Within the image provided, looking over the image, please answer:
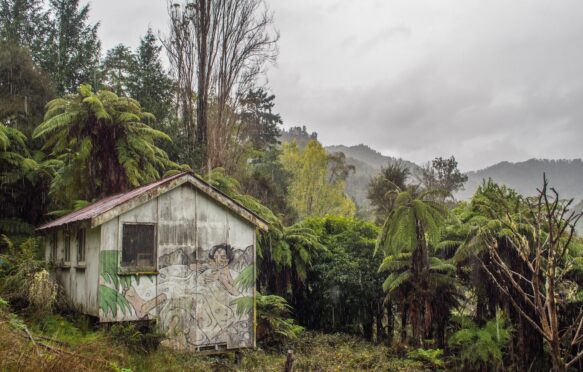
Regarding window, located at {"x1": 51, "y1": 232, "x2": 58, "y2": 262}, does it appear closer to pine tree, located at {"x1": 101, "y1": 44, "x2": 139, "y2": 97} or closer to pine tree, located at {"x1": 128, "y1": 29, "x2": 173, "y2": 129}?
pine tree, located at {"x1": 128, "y1": 29, "x2": 173, "y2": 129}

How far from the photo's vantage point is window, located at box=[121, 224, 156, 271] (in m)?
11.1

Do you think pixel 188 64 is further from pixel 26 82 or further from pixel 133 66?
pixel 26 82

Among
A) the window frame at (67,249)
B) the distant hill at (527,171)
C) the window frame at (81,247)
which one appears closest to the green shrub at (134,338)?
the window frame at (81,247)


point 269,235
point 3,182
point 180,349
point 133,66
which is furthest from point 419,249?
point 133,66

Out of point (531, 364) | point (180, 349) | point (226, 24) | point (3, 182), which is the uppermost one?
point (226, 24)

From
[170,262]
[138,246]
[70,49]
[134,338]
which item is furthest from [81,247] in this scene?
[70,49]

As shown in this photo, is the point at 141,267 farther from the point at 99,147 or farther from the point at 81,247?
the point at 99,147

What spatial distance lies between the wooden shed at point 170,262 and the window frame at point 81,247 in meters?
0.02

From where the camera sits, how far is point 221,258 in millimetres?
12305

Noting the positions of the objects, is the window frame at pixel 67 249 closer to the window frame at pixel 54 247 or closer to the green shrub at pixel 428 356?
the window frame at pixel 54 247

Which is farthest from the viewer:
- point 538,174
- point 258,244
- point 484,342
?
point 538,174

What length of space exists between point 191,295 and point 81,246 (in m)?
2.81

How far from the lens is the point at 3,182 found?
1664cm

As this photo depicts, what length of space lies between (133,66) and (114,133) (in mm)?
8231
